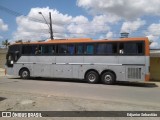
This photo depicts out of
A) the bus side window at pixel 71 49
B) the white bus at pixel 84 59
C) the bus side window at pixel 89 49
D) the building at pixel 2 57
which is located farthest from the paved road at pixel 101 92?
the building at pixel 2 57

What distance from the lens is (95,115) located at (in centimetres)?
847

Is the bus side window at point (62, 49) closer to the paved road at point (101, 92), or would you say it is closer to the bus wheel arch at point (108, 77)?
the bus wheel arch at point (108, 77)

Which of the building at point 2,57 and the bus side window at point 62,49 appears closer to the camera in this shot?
the bus side window at point 62,49

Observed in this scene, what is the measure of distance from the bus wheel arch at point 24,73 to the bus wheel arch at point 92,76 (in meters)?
5.34

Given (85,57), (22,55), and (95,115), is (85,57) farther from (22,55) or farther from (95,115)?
(95,115)

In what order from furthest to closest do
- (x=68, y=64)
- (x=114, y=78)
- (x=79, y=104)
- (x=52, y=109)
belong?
(x=68, y=64) < (x=114, y=78) < (x=79, y=104) < (x=52, y=109)

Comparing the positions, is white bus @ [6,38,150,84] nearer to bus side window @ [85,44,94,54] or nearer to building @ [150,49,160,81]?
bus side window @ [85,44,94,54]

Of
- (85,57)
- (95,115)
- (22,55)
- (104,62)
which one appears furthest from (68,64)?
(95,115)

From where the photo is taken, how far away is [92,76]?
2073cm

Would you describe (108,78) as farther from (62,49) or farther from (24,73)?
(24,73)

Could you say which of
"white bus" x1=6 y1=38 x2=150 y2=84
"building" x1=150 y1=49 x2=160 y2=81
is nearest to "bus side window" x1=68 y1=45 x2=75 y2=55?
"white bus" x1=6 y1=38 x2=150 y2=84

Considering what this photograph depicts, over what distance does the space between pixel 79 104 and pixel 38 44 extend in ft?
43.5

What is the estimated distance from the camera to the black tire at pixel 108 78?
19.9 m

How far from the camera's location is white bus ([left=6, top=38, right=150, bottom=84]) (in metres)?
19.0
